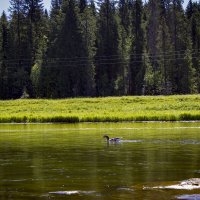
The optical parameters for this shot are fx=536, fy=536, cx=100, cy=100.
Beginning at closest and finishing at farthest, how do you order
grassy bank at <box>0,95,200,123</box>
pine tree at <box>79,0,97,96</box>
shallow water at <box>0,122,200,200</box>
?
shallow water at <box>0,122,200,200</box>
grassy bank at <box>0,95,200,123</box>
pine tree at <box>79,0,97,96</box>

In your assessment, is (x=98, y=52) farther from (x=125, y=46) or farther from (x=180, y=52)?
(x=180, y=52)

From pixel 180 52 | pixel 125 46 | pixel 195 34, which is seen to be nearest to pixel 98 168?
pixel 125 46

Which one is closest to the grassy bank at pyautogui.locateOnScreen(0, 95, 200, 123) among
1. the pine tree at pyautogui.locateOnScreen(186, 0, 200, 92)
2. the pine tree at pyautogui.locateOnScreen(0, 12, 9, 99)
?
the pine tree at pyautogui.locateOnScreen(0, 12, 9, 99)

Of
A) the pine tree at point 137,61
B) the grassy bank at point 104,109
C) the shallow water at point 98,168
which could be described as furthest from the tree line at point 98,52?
the shallow water at point 98,168

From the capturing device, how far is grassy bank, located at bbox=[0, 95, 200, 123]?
55.4 meters

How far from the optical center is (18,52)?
334 feet

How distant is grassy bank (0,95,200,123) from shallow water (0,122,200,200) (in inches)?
915

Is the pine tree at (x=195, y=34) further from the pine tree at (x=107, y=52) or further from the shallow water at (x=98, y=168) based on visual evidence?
the shallow water at (x=98, y=168)

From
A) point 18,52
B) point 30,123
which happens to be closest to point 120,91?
point 18,52

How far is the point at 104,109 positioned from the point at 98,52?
3470cm

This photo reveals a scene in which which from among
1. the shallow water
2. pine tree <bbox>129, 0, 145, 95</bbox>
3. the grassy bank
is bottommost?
the shallow water

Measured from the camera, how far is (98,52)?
101 metres

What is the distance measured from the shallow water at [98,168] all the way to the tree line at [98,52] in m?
61.6

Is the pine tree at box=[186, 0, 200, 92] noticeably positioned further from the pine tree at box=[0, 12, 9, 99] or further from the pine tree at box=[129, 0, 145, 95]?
the pine tree at box=[0, 12, 9, 99]
